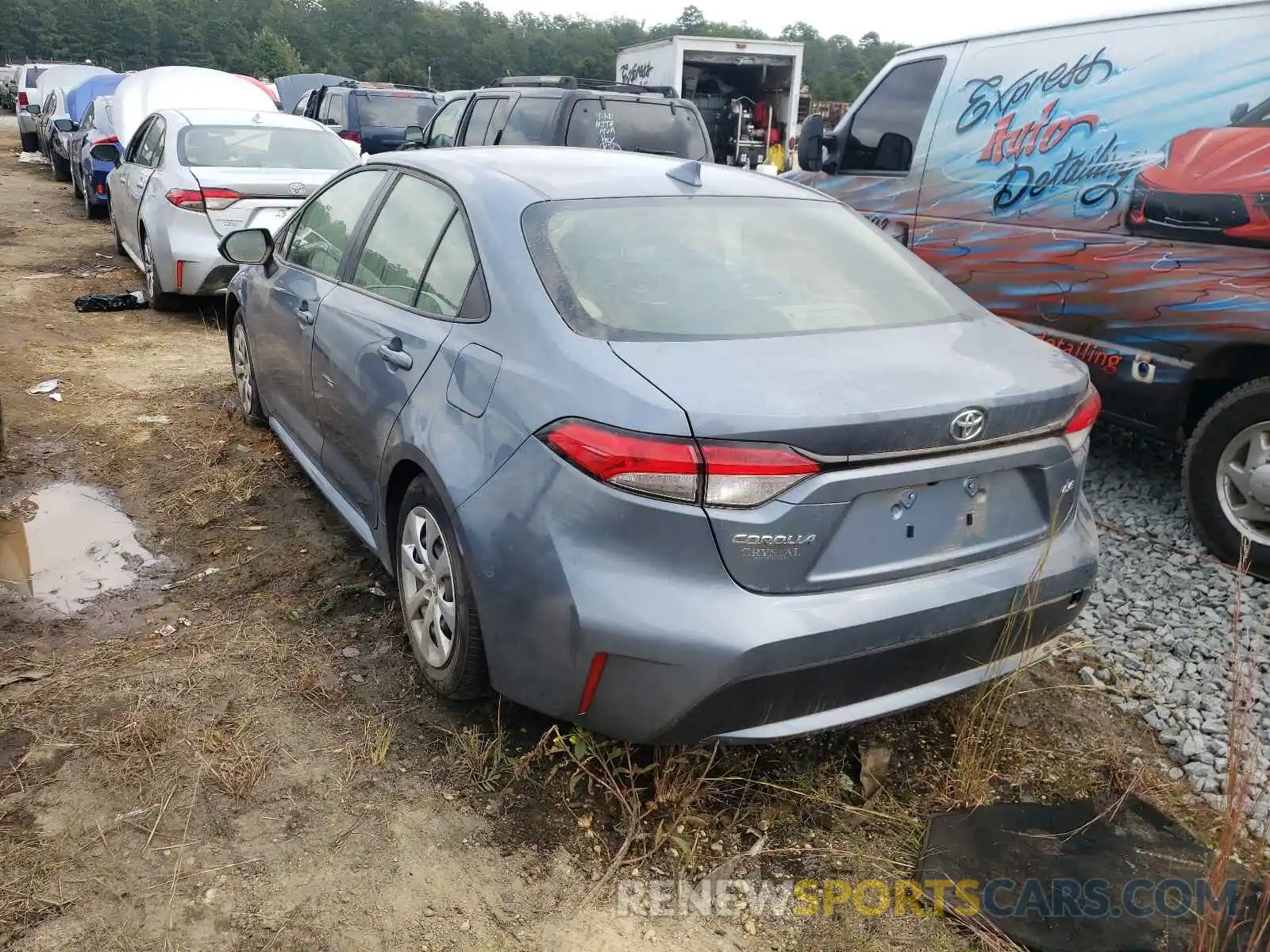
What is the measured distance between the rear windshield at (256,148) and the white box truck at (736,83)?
1224 cm

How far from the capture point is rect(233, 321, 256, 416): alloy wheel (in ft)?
17.6

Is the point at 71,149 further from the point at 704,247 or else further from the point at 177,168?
the point at 704,247

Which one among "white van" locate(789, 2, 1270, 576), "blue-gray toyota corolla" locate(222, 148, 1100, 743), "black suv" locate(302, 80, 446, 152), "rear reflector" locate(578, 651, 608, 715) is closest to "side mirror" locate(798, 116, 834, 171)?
"white van" locate(789, 2, 1270, 576)

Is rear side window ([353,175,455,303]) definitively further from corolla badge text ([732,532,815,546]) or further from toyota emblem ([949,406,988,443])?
toyota emblem ([949,406,988,443])

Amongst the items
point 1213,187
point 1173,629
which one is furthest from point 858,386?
point 1213,187

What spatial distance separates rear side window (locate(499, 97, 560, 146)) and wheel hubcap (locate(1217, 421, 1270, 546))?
705 cm

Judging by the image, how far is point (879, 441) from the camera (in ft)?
7.68

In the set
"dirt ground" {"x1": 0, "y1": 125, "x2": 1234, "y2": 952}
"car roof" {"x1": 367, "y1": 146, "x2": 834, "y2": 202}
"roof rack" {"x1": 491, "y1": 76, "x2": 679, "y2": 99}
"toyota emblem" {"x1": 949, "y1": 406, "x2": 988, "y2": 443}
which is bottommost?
"dirt ground" {"x1": 0, "y1": 125, "x2": 1234, "y2": 952}

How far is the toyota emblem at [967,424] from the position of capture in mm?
2428

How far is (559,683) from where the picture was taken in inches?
97.9

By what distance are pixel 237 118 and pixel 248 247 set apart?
435 cm

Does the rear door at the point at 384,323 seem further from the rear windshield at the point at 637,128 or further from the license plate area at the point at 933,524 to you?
the rear windshield at the point at 637,128

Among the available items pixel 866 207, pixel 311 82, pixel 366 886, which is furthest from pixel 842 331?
pixel 311 82

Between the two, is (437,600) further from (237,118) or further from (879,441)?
(237,118)
